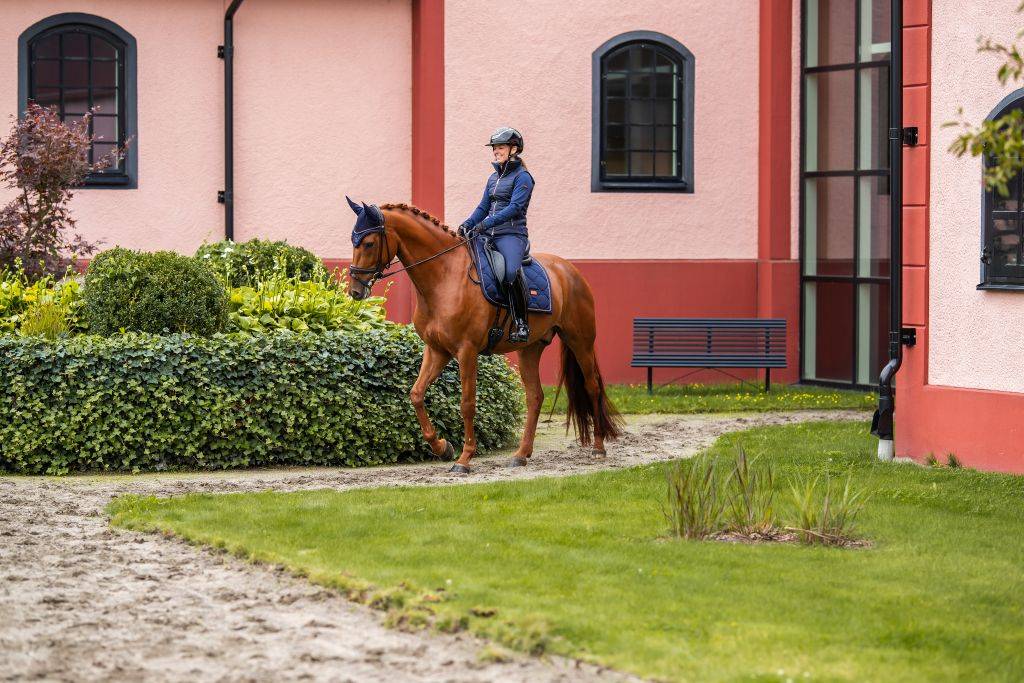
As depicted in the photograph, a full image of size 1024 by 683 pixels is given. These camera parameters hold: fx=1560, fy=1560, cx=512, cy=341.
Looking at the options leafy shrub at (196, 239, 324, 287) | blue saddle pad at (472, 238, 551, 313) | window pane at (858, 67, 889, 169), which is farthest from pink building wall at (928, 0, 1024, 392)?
leafy shrub at (196, 239, 324, 287)

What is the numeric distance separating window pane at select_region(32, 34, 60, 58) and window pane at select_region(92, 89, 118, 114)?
65cm

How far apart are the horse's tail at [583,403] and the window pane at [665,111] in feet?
23.0

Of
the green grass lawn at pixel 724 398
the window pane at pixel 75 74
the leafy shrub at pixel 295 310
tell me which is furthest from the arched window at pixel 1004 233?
the window pane at pixel 75 74

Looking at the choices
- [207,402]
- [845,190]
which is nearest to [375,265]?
[207,402]

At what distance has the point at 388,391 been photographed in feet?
41.7

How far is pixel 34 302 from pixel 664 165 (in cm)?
887

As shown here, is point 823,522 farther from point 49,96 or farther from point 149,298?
point 49,96

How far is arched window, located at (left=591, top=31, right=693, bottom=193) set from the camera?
19.3m

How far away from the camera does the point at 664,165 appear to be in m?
19.5

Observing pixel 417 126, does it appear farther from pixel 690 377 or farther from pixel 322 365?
pixel 322 365

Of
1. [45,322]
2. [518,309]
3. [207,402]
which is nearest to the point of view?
[207,402]

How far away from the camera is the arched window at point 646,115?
19.3 meters

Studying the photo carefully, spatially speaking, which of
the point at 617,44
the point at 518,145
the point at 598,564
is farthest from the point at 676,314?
the point at 598,564

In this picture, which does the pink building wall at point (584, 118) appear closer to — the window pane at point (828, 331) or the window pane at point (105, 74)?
the window pane at point (828, 331)
